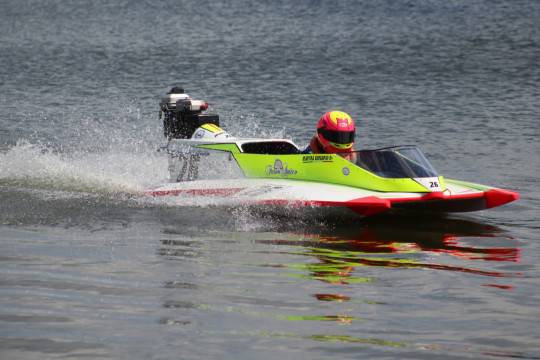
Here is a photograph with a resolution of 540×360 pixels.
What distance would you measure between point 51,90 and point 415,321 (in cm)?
1788

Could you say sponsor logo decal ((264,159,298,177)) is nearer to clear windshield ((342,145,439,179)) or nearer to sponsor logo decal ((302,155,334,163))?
sponsor logo decal ((302,155,334,163))

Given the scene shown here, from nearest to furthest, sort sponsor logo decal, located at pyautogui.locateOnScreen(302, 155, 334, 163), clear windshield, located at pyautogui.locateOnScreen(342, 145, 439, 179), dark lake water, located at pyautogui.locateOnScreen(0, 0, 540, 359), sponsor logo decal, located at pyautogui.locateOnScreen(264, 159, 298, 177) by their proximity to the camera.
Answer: dark lake water, located at pyautogui.locateOnScreen(0, 0, 540, 359)
clear windshield, located at pyautogui.locateOnScreen(342, 145, 439, 179)
sponsor logo decal, located at pyautogui.locateOnScreen(302, 155, 334, 163)
sponsor logo decal, located at pyautogui.locateOnScreen(264, 159, 298, 177)

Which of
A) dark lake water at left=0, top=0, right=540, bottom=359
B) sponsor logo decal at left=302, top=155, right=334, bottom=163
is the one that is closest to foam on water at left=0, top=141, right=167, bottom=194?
dark lake water at left=0, top=0, right=540, bottom=359

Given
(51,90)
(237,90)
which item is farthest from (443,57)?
(51,90)

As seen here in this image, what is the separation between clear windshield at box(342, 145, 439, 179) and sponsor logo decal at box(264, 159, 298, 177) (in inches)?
32.5

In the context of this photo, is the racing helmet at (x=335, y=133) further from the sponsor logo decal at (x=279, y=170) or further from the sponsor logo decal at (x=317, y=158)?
the sponsor logo decal at (x=279, y=170)

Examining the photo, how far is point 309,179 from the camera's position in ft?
29.8

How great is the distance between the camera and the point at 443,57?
2553 centimetres

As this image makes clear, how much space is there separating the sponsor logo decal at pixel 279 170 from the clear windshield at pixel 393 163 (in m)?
0.83

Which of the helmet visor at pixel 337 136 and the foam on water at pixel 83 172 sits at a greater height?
the helmet visor at pixel 337 136

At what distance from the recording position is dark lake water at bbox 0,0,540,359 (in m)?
→ 5.22

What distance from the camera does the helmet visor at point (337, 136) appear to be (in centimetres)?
933

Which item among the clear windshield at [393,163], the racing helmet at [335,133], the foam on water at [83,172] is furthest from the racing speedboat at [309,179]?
the foam on water at [83,172]

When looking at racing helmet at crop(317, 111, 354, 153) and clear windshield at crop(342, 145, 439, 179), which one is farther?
racing helmet at crop(317, 111, 354, 153)
